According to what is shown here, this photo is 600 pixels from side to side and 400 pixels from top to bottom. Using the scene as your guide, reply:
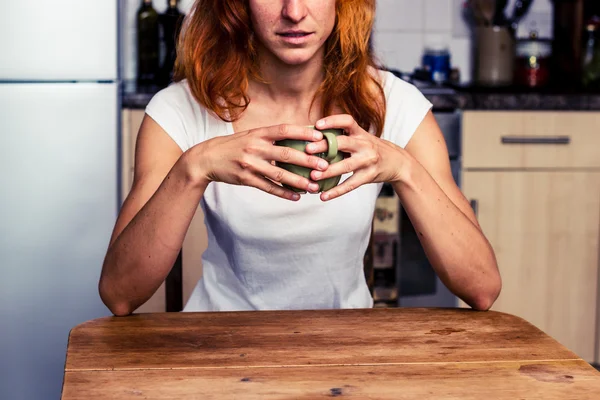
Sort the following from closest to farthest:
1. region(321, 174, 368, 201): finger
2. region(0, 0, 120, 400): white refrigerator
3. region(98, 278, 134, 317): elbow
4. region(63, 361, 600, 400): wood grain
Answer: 1. region(63, 361, 600, 400): wood grain
2. region(321, 174, 368, 201): finger
3. region(98, 278, 134, 317): elbow
4. region(0, 0, 120, 400): white refrigerator

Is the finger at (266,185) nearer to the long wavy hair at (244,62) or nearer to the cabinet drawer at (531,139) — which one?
the long wavy hair at (244,62)

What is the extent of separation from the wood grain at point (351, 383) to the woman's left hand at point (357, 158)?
0.24 meters

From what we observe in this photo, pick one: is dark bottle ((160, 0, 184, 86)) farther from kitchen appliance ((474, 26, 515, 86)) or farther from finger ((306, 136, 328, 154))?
finger ((306, 136, 328, 154))

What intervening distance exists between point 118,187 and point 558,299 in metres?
1.39

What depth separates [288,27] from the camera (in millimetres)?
1286

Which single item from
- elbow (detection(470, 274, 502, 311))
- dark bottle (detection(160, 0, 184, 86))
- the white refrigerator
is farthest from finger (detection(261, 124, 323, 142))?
dark bottle (detection(160, 0, 184, 86))

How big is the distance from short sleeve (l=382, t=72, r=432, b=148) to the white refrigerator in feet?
3.64

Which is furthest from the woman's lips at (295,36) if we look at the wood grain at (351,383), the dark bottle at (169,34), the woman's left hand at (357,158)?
the dark bottle at (169,34)

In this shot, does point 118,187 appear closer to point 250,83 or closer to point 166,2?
point 166,2

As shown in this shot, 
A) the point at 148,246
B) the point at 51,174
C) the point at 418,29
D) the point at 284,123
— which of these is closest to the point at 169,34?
the point at 51,174

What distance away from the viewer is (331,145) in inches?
37.4

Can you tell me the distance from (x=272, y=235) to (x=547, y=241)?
1.45 metres

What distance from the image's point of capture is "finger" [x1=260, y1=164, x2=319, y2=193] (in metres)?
0.98

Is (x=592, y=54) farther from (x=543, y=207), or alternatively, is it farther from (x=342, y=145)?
(x=342, y=145)
